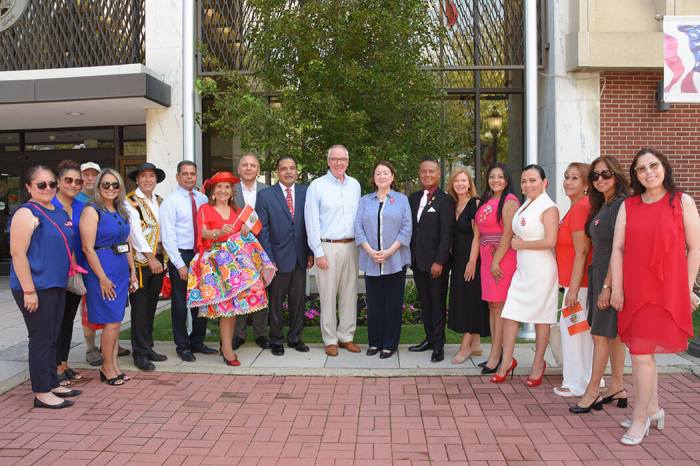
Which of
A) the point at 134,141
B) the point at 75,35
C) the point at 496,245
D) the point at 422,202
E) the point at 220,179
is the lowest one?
the point at 496,245

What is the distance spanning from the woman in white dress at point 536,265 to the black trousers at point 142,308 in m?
3.44

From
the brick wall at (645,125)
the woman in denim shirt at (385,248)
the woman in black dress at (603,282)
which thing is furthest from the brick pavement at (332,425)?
the brick wall at (645,125)

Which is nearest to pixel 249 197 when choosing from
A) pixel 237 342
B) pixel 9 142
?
pixel 237 342

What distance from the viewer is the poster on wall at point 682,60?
5.85 meters

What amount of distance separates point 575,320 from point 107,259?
4.03 metres

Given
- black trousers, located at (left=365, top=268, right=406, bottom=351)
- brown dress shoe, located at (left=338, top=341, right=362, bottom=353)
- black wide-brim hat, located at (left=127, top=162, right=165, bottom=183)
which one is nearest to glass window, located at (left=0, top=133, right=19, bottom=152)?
black wide-brim hat, located at (left=127, top=162, right=165, bottom=183)

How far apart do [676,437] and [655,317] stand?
890 millimetres

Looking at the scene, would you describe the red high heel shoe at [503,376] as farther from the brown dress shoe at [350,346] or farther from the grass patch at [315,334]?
the brown dress shoe at [350,346]

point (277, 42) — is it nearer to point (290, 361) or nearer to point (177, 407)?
point (290, 361)

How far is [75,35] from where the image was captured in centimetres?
1110

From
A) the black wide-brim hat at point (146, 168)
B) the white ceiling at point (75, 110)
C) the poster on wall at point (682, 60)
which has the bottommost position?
the black wide-brim hat at point (146, 168)

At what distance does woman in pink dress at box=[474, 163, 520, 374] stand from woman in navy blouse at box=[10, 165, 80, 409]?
366 cm

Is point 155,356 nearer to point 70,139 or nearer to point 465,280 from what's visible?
point 465,280

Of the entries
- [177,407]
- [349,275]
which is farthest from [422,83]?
[177,407]
